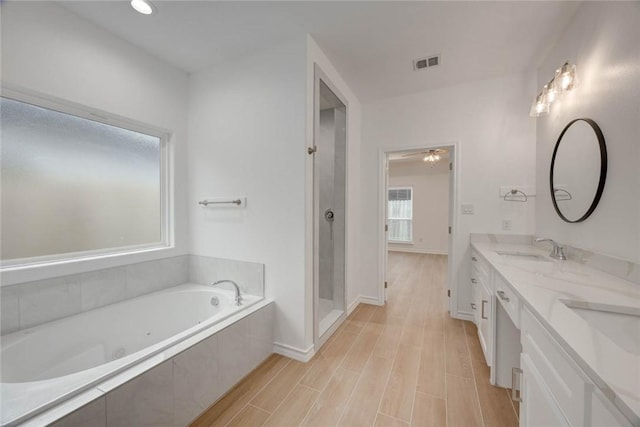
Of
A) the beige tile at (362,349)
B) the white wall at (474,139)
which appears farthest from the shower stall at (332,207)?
the white wall at (474,139)

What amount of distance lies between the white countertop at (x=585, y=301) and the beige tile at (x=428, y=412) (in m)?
0.91

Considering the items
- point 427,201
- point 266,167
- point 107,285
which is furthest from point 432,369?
point 427,201

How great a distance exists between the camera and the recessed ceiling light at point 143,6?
1560 mm

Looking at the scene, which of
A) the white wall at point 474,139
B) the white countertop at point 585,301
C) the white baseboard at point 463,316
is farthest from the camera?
the white baseboard at point 463,316

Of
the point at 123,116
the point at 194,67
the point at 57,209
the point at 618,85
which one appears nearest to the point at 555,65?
the point at 618,85

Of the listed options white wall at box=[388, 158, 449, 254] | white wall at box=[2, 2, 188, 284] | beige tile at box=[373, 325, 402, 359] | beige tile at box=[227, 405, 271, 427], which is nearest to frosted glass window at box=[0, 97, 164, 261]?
white wall at box=[2, 2, 188, 284]

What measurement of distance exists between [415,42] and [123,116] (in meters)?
2.51

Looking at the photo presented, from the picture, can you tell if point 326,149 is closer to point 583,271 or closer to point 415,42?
point 415,42

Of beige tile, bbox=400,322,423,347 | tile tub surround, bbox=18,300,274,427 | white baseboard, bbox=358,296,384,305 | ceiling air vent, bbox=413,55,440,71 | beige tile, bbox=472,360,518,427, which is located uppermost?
ceiling air vent, bbox=413,55,440,71

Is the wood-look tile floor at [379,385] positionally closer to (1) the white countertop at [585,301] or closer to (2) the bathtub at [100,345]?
(2) the bathtub at [100,345]

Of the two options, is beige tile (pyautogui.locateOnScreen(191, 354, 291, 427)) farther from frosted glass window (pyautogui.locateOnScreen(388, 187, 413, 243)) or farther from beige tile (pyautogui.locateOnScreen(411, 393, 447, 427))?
frosted glass window (pyautogui.locateOnScreen(388, 187, 413, 243))

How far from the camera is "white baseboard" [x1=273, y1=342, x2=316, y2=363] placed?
6.19 feet

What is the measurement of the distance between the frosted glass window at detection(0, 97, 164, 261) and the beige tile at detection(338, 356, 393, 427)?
2199mm

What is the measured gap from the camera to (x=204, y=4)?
1584mm
